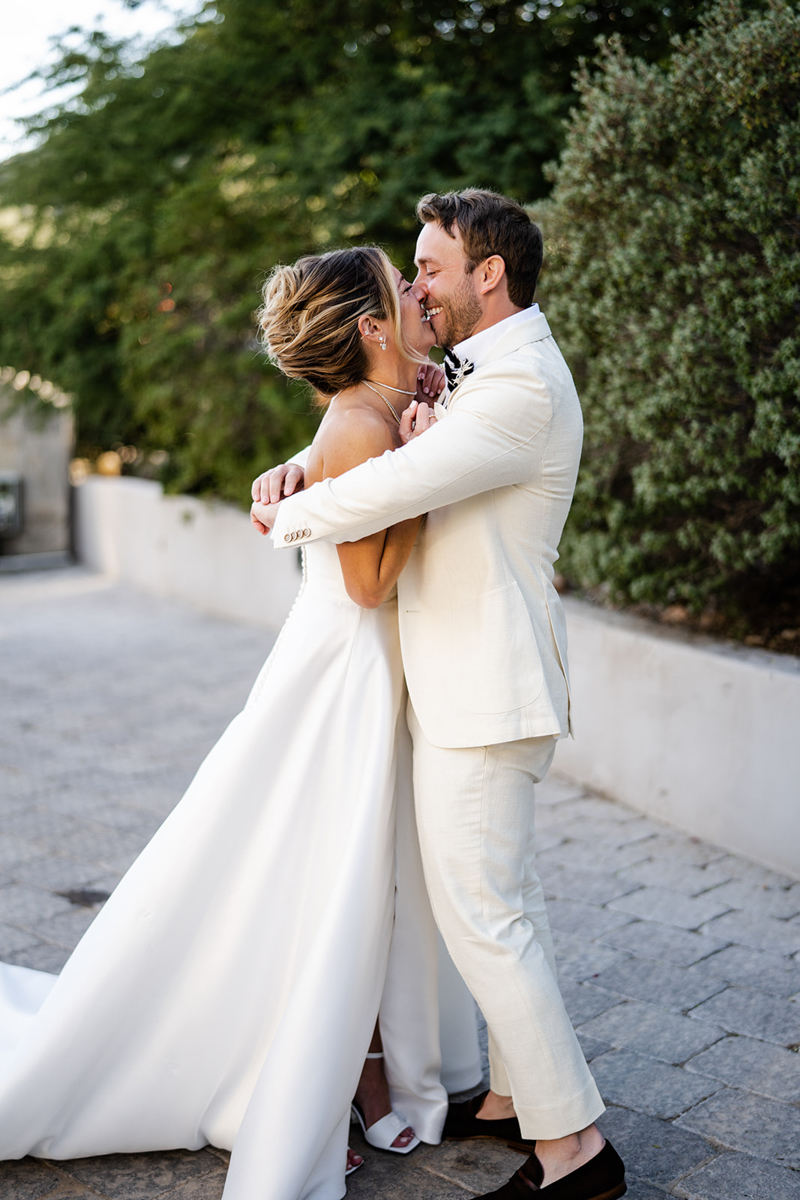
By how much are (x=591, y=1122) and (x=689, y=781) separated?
8.47 feet

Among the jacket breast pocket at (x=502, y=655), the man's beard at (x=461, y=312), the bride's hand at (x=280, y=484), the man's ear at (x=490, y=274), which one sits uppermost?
the man's ear at (x=490, y=274)

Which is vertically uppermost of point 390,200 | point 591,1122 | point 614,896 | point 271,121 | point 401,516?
point 271,121

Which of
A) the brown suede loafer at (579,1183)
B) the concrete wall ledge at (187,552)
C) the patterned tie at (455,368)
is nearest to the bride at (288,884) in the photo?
the patterned tie at (455,368)

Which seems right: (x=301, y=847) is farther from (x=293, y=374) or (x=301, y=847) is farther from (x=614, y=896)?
(x=614, y=896)

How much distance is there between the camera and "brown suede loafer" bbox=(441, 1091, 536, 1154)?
2.66m

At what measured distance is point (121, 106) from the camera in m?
9.73

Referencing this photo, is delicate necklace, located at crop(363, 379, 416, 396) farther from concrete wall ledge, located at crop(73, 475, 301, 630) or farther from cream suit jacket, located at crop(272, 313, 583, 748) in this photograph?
concrete wall ledge, located at crop(73, 475, 301, 630)

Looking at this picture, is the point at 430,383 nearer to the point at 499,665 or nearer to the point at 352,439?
the point at 352,439

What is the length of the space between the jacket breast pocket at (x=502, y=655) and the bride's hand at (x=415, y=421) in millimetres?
366

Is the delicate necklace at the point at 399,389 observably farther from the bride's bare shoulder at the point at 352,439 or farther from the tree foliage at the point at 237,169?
the tree foliage at the point at 237,169

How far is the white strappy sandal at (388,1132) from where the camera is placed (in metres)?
2.65

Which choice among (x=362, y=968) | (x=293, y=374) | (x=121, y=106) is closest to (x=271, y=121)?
(x=121, y=106)

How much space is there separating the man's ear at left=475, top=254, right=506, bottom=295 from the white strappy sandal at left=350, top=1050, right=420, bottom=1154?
183 cm

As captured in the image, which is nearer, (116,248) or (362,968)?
(362,968)
